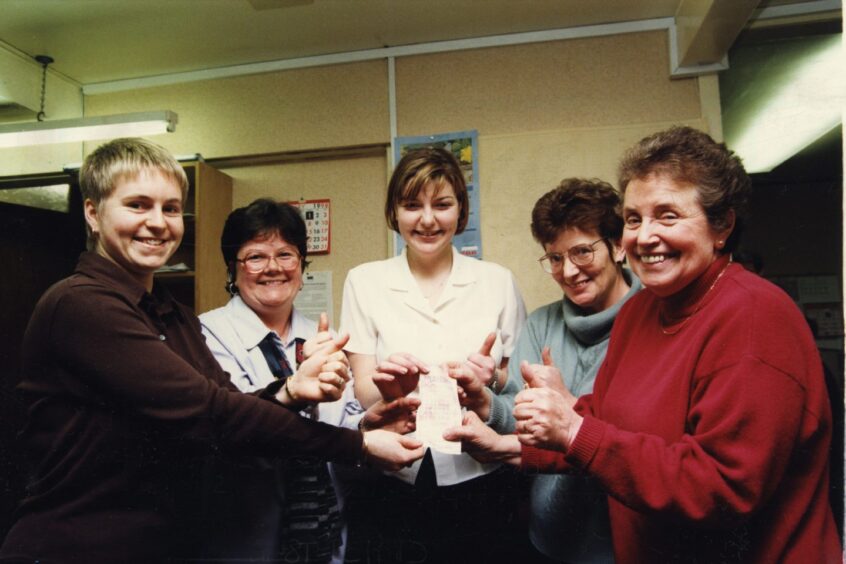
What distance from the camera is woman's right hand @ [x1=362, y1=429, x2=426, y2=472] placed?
1171 mm

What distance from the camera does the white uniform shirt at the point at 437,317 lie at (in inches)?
53.9

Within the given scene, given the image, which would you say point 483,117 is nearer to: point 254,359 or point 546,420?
point 254,359

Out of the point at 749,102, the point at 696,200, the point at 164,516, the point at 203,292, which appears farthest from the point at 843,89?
the point at 203,292

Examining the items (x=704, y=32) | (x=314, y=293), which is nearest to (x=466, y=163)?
(x=314, y=293)

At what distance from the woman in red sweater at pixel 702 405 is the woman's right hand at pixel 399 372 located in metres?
0.33

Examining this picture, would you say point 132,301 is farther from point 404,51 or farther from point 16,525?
point 404,51

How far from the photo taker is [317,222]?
7.73ft

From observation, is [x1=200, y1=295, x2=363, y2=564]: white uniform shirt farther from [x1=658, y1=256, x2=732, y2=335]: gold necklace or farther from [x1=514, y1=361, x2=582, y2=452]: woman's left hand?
[x1=658, y1=256, x2=732, y2=335]: gold necklace

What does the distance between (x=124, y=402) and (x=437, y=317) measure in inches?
30.0

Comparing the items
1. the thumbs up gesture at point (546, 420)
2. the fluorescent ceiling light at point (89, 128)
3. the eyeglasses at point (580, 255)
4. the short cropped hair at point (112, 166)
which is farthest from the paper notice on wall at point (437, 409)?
the fluorescent ceiling light at point (89, 128)

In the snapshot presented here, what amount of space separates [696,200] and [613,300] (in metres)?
0.49

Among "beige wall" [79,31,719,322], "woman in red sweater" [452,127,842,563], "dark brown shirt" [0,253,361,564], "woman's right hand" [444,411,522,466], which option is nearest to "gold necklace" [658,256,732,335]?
"woman in red sweater" [452,127,842,563]

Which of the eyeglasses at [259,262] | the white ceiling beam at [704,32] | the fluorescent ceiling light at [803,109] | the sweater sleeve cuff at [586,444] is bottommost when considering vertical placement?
the sweater sleeve cuff at [586,444]

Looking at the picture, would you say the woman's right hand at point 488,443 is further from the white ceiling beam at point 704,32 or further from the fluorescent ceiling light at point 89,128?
the white ceiling beam at point 704,32
